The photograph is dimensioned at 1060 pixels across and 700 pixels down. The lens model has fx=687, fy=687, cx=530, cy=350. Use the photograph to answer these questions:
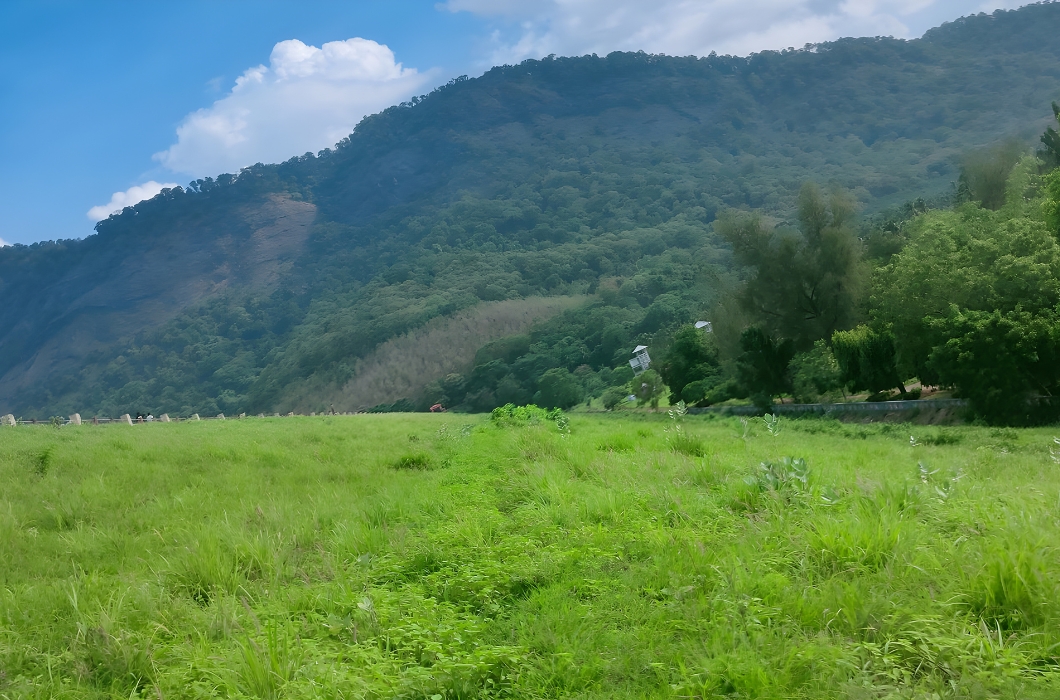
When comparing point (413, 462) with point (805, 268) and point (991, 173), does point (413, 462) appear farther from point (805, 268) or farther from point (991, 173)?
point (991, 173)

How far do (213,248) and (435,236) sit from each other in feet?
213

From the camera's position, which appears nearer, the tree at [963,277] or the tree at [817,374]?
the tree at [963,277]

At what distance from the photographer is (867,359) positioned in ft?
89.5

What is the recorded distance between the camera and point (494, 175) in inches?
6988

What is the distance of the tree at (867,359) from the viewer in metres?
26.9

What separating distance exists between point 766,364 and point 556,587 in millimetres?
31584

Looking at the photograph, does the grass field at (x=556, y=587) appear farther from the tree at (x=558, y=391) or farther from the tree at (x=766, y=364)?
the tree at (x=558, y=391)

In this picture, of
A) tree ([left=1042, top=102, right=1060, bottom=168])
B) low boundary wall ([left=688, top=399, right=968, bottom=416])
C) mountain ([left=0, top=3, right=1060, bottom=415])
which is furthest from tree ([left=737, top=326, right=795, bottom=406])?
mountain ([left=0, top=3, right=1060, bottom=415])

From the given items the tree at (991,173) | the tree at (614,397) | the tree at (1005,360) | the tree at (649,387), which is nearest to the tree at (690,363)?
the tree at (649,387)

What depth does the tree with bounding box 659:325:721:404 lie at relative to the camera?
144 feet

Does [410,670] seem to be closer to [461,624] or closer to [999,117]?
[461,624]

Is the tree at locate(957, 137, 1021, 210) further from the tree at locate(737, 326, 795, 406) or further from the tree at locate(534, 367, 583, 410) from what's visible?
the tree at locate(534, 367, 583, 410)

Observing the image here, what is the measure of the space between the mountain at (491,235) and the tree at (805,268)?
41.4 m

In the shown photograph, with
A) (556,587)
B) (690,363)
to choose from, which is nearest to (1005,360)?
(556,587)
